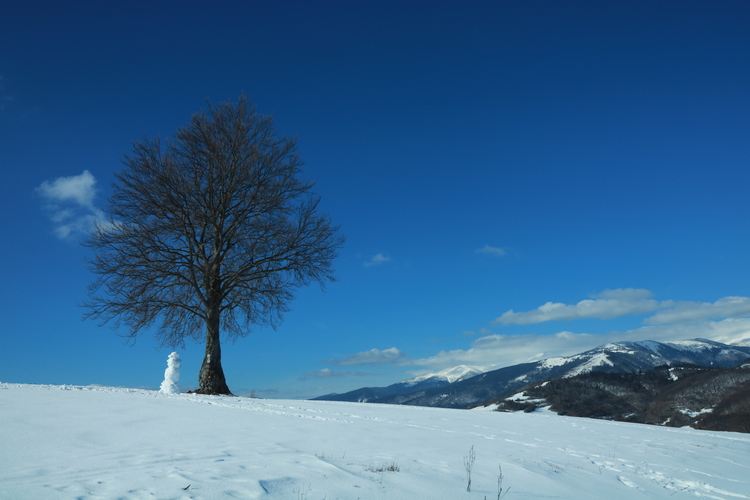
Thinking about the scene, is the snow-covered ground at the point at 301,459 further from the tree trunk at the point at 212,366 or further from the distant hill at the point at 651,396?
the distant hill at the point at 651,396

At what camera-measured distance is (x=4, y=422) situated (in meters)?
6.00

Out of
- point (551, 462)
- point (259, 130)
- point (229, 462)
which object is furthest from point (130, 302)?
point (551, 462)

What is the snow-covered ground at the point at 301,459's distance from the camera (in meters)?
4.17

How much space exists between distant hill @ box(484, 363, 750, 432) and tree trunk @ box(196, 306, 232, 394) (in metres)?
117

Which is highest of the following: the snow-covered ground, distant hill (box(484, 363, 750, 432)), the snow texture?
the snow texture

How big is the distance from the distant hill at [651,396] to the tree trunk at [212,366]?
117 meters

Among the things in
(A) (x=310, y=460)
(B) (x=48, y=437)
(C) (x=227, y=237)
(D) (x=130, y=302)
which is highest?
(C) (x=227, y=237)

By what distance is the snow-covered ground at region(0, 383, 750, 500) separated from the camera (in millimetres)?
4172

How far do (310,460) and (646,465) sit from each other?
20.2 ft

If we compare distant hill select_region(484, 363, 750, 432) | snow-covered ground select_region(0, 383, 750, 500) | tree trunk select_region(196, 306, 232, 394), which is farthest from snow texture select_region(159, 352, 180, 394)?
distant hill select_region(484, 363, 750, 432)

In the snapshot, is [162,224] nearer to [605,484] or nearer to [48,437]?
[48,437]

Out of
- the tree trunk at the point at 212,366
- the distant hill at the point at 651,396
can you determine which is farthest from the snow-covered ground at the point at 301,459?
the distant hill at the point at 651,396

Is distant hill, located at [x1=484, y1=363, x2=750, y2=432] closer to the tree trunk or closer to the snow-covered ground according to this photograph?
the tree trunk

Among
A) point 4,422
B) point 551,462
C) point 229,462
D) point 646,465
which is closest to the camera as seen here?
point 229,462
